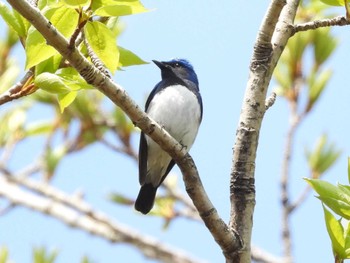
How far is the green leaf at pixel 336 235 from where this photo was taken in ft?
6.24

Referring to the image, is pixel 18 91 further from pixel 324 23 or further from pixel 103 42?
pixel 324 23

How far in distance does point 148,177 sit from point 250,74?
2.91 metres

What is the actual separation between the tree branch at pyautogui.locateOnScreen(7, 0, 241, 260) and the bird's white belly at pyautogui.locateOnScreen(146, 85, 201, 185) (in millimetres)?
2668

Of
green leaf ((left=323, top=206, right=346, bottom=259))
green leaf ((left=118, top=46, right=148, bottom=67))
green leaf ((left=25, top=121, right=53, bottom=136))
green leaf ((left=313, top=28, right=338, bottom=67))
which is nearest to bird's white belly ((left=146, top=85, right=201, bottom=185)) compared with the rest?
green leaf ((left=25, top=121, right=53, bottom=136))

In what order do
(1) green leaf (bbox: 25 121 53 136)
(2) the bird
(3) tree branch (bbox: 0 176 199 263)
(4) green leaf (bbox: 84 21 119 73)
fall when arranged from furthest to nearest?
(2) the bird < (1) green leaf (bbox: 25 121 53 136) < (3) tree branch (bbox: 0 176 199 263) < (4) green leaf (bbox: 84 21 119 73)

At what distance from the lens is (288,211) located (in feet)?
11.6

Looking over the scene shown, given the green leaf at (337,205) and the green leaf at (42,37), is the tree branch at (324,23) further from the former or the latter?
the green leaf at (42,37)

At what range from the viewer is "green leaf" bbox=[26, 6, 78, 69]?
1726 millimetres

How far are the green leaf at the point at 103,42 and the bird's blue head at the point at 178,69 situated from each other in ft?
11.7

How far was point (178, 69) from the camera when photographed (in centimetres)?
577

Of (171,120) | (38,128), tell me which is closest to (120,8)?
(38,128)

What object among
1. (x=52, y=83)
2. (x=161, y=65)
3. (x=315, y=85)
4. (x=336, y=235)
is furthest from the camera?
(x=161, y=65)

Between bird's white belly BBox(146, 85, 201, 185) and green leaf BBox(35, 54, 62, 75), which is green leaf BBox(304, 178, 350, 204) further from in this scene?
bird's white belly BBox(146, 85, 201, 185)

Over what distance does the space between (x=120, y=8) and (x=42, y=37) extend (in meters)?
0.20
